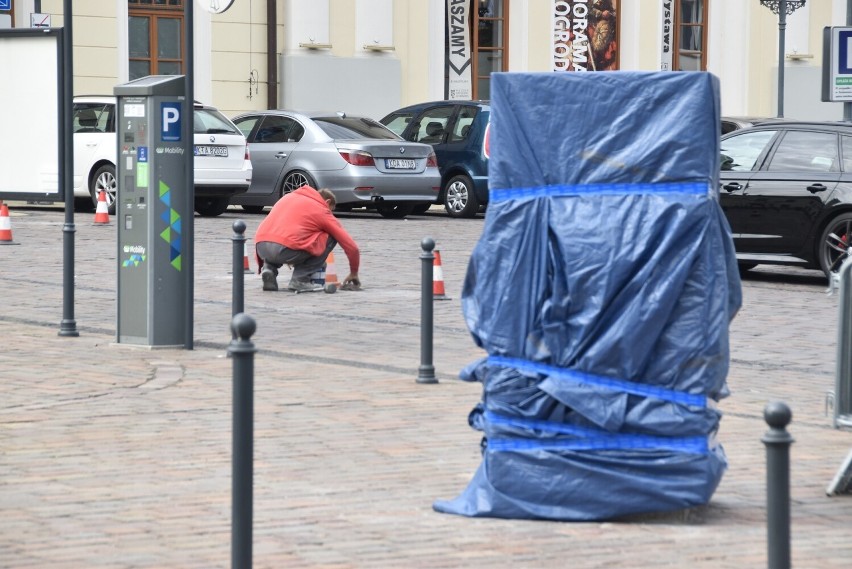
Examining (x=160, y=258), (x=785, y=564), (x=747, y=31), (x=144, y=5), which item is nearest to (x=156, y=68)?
(x=144, y=5)

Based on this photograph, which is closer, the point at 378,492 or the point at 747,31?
the point at 378,492

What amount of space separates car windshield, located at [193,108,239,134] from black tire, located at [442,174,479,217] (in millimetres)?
3610

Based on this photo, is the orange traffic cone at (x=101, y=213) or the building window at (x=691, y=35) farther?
the building window at (x=691, y=35)

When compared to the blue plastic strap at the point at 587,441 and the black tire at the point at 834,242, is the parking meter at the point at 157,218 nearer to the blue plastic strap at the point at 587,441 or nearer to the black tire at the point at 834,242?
the blue plastic strap at the point at 587,441

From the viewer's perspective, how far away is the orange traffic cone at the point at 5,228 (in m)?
18.1

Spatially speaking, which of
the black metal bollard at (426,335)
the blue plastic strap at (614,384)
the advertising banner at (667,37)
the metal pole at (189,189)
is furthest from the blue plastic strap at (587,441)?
the advertising banner at (667,37)

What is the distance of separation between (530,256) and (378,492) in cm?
116

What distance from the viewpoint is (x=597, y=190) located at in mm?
6336

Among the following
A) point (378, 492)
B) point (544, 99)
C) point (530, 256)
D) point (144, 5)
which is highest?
point (144, 5)

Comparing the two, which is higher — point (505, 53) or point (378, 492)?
point (505, 53)

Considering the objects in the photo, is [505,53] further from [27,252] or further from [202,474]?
[202,474]

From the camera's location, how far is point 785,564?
413 centimetres

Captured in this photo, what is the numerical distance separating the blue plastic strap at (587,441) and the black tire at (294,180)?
1682 centimetres

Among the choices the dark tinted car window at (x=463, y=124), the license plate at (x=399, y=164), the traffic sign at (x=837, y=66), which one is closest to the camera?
the traffic sign at (x=837, y=66)
